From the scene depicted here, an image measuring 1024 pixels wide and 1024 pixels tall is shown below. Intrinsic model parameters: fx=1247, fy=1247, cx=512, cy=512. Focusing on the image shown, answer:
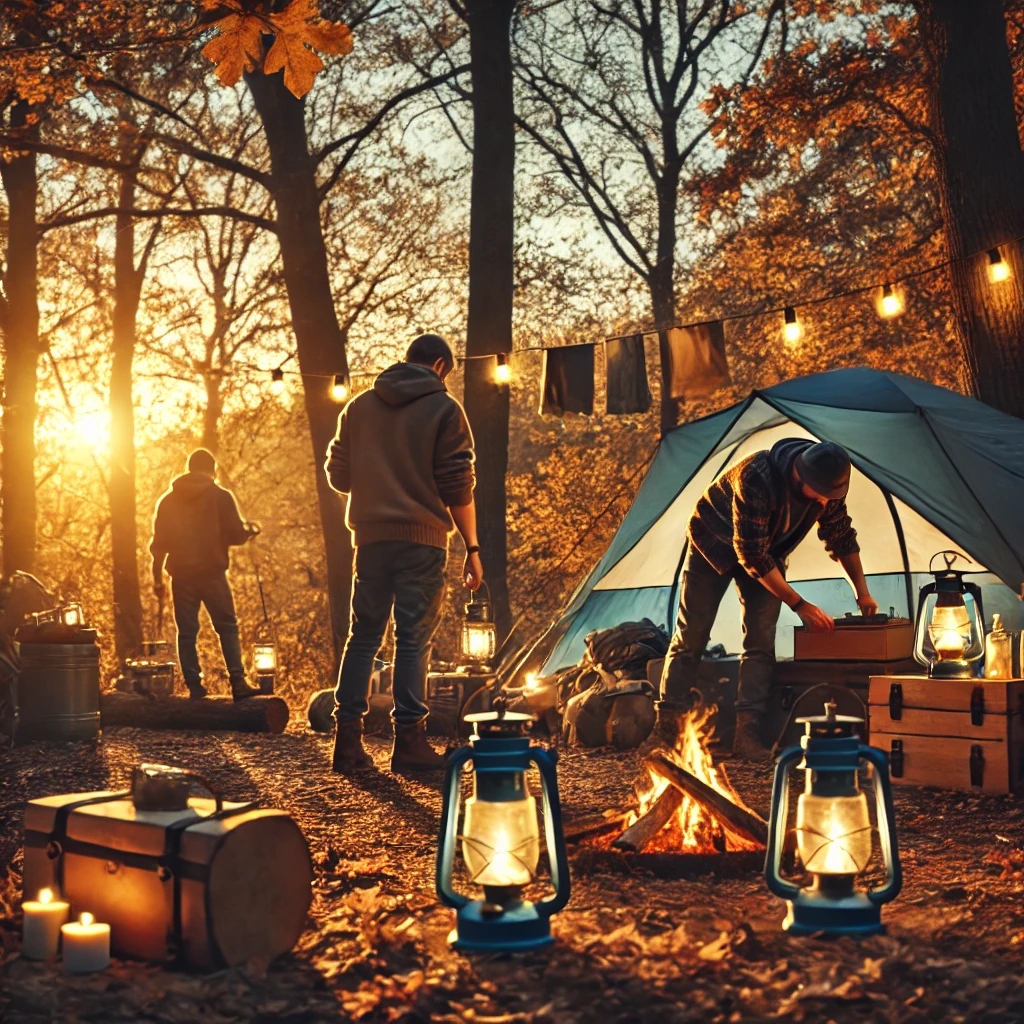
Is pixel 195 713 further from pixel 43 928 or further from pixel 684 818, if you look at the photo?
pixel 43 928

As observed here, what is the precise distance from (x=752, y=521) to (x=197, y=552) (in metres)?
5.12

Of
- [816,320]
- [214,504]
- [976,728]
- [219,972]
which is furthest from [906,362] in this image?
[219,972]

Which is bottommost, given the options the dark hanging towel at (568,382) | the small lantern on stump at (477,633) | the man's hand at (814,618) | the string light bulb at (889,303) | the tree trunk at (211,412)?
the small lantern on stump at (477,633)

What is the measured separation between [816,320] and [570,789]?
452 inches

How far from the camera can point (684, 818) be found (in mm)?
4094

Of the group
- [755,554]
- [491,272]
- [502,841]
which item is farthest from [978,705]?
[491,272]

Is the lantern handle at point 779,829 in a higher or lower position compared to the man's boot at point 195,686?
higher

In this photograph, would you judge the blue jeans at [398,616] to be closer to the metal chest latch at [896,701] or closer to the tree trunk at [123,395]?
the metal chest latch at [896,701]

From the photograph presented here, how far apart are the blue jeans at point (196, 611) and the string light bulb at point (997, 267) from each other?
6007 mm

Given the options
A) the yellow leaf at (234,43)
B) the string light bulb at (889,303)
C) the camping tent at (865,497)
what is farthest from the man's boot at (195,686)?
the yellow leaf at (234,43)

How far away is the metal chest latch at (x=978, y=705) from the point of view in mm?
5242

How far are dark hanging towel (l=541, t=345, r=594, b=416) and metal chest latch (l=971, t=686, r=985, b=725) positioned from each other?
577 centimetres

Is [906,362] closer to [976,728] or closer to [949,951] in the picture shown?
[976,728]

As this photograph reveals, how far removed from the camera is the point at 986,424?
8.39 m
